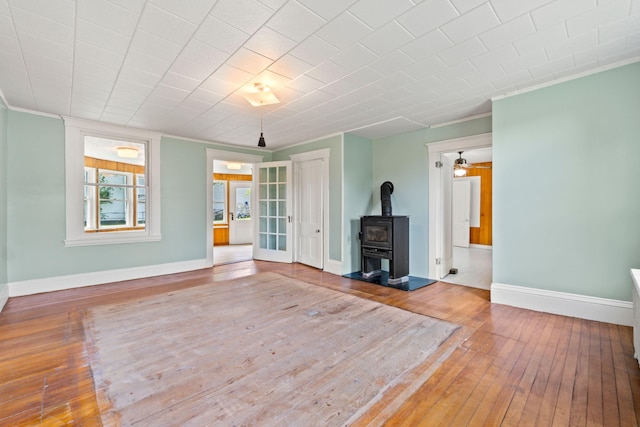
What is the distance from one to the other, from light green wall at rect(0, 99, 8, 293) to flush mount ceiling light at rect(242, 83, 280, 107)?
119 inches

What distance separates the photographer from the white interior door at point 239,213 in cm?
915

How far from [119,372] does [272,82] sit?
9.36ft

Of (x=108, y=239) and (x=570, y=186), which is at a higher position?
(x=570, y=186)

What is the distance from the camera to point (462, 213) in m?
8.30

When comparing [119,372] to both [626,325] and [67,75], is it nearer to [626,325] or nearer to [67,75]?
[67,75]

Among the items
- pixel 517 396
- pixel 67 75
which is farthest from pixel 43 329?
pixel 517 396

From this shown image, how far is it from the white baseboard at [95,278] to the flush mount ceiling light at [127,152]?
2044 mm

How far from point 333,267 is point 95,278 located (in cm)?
384

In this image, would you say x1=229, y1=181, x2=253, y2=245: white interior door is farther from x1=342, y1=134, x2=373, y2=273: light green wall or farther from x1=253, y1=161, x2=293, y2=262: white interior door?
x1=342, y1=134, x2=373, y2=273: light green wall

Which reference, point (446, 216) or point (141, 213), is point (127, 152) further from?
point (446, 216)

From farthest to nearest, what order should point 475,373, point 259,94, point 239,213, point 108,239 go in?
1. point 239,213
2. point 108,239
3. point 259,94
4. point 475,373

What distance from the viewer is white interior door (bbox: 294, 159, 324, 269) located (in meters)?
5.43

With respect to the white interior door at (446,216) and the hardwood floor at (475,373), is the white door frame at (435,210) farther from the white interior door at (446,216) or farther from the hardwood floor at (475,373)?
the hardwood floor at (475,373)

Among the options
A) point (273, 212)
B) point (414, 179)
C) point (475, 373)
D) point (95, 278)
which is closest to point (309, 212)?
point (273, 212)
